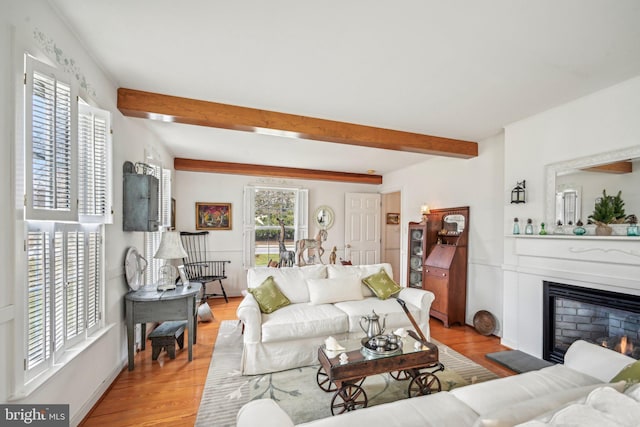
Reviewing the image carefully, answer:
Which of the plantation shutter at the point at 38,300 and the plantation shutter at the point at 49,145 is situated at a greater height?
the plantation shutter at the point at 49,145

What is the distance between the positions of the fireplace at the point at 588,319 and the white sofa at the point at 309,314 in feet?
3.82

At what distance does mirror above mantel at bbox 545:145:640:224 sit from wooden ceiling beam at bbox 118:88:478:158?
49.8 inches

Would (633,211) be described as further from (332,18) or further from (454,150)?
(332,18)

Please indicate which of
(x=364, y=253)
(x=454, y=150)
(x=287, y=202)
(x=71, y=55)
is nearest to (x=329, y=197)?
(x=287, y=202)

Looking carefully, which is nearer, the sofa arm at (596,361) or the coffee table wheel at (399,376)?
the sofa arm at (596,361)

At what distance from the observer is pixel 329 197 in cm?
633

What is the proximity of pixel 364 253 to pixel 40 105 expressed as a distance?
→ 5.81 m

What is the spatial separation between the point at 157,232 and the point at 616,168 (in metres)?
5.06

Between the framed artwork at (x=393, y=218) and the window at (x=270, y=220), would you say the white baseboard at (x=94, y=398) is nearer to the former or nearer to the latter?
the window at (x=270, y=220)

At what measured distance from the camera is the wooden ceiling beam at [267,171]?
5148 mm

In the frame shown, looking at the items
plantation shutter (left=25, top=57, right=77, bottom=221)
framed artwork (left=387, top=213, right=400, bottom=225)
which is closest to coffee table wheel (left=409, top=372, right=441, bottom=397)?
plantation shutter (left=25, top=57, right=77, bottom=221)

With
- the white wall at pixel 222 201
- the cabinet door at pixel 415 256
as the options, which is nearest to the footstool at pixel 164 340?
the white wall at pixel 222 201

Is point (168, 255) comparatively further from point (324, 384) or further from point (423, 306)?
point (423, 306)

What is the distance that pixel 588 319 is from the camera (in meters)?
2.62
